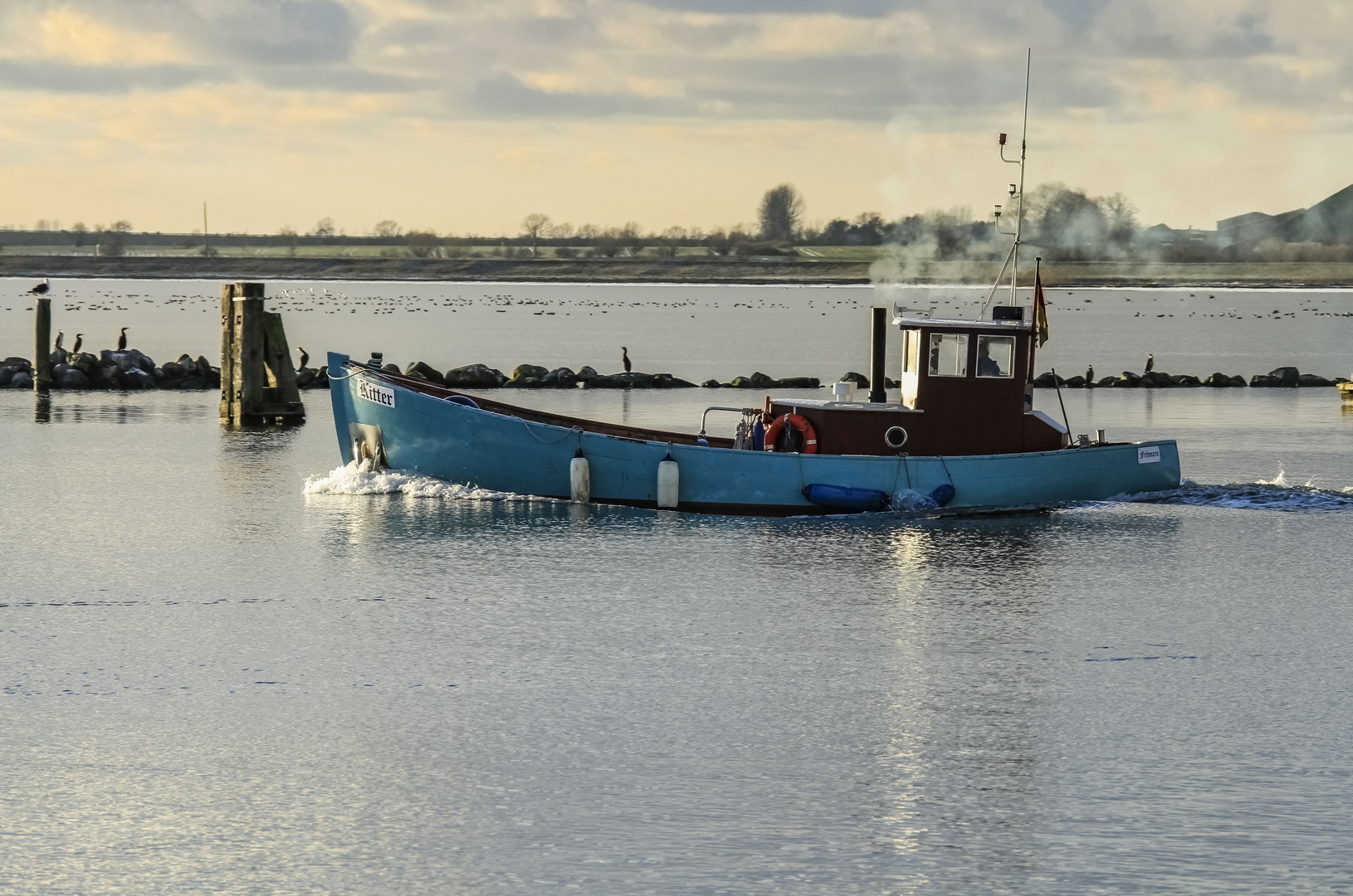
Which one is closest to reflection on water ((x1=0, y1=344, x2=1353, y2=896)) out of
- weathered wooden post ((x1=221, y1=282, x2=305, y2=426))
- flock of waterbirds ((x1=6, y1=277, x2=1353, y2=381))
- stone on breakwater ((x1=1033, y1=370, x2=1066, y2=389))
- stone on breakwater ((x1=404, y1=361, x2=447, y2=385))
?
weathered wooden post ((x1=221, y1=282, x2=305, y2=426))

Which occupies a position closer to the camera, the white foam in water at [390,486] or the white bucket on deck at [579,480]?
the white bucket on deck at [579,480]

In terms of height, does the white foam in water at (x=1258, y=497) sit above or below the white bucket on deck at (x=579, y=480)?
below

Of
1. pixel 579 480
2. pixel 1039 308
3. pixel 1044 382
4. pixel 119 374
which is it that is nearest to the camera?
pixel 579 480

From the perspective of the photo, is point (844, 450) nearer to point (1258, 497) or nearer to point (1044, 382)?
point (1258, 497)

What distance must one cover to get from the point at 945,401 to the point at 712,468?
12.0 ft

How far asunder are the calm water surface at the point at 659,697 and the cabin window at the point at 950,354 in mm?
2319

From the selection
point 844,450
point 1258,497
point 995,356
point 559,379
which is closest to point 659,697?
point 844,450

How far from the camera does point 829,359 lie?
76.7 m

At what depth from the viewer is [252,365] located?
36.5 m

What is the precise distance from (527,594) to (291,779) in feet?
22.1

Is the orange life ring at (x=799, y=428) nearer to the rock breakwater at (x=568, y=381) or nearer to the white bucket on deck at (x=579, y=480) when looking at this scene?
the white bucket on deck at (x=579, y=480)

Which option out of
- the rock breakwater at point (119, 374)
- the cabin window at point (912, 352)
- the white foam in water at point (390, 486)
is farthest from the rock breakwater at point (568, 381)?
the cabin window at point (912, 352)

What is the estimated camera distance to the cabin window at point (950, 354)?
23688 millimetres

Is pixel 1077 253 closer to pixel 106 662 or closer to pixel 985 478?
pixel 985 478
